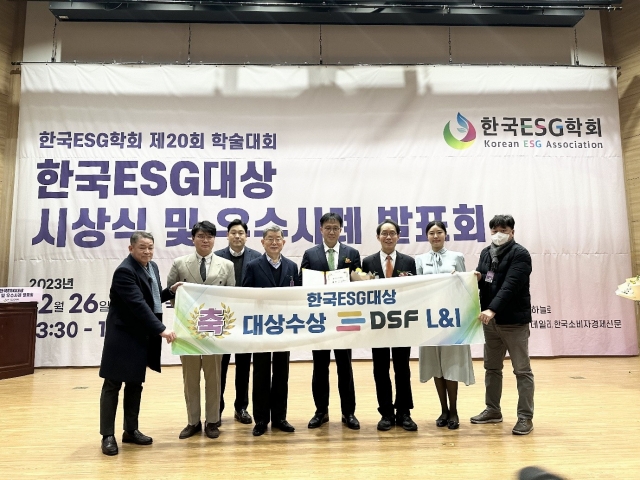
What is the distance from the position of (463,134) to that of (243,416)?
5.07 m

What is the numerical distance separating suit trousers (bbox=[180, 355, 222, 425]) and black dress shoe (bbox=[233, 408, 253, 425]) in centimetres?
40

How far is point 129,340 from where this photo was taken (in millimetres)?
2832

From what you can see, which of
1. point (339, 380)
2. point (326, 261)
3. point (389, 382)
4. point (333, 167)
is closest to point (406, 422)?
point (389, 382)

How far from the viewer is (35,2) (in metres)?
6.98

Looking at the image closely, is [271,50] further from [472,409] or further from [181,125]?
[472,409]

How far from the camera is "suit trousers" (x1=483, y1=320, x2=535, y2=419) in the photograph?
122 inches

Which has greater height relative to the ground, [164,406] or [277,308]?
[277,308]

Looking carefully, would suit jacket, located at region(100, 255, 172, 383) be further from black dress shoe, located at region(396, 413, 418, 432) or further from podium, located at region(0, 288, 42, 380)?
podium, located at region(0, 288, 42, 380)

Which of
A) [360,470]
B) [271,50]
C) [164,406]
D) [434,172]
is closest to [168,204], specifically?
[271,50]

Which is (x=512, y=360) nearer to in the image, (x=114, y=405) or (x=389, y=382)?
(x=389, y=382)

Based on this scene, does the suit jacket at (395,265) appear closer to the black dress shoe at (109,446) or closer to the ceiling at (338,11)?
the black dress shoe at (109,446)

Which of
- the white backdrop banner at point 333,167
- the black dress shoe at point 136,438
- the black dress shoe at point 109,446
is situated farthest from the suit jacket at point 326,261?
the white backdrop banner at point 333,167

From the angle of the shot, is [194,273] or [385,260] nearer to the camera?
[194,273]

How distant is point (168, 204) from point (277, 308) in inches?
154
